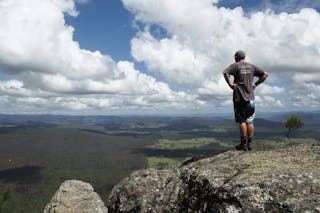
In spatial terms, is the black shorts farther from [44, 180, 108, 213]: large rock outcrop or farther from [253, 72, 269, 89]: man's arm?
[44, 180, 108, 213]: large rock outcrop

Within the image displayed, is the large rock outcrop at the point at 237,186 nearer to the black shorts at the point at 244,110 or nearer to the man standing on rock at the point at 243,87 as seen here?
the man standing on rock at the point at 243,87

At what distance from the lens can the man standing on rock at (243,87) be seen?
637 inches

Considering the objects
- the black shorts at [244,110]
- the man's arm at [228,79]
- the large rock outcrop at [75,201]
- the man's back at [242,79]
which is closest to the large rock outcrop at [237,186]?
the black shorts at [244,110]

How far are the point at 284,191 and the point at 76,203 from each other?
81.8 feet

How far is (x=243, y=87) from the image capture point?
637 inches

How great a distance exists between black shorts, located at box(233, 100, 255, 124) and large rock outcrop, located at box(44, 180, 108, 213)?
17.8 m

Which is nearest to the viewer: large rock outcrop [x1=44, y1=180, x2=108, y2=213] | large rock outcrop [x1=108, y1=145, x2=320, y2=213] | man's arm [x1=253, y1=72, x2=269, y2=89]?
large rock outcrop [x1=108, y1=145, x2=320, y2=213]

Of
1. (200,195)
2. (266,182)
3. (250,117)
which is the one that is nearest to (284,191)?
(266,182)

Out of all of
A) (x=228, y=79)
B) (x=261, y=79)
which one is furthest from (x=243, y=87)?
(x=261, y=79)

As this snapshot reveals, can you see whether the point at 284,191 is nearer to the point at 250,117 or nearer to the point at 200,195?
the point at 200,195

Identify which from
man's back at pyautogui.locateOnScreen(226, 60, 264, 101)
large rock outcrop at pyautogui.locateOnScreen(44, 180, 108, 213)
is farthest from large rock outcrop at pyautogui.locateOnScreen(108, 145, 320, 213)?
large rock outcrop at pyautogui.locateOnScreen(44, 180, 108, 213)

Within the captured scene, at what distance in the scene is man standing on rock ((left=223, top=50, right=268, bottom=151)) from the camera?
1619cm

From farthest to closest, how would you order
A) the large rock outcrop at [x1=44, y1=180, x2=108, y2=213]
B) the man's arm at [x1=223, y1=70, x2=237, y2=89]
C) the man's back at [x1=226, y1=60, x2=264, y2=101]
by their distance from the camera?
the large rock outcrop at [x1=44, y1=180, x2=108, y2=213], the man's arm at [x1=223, y1=70, x2=237, y2=89], the man's back at [x1=226, y1=60, x2=264, y2=101]

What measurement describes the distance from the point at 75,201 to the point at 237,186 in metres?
23.9
